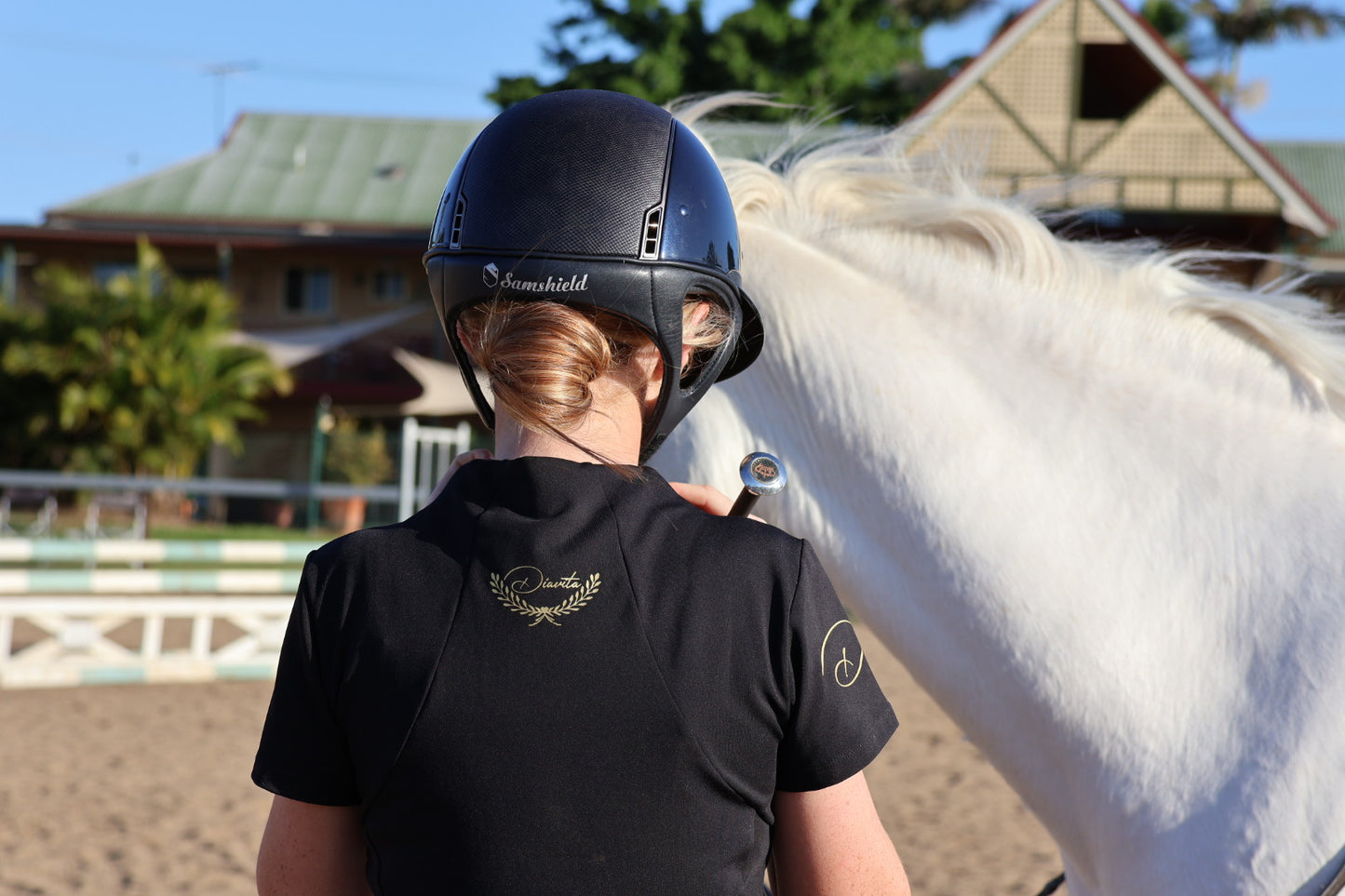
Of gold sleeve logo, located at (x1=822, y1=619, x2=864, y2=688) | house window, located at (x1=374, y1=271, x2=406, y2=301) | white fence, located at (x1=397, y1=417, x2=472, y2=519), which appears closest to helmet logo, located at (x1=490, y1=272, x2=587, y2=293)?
gold sleeve logo, located at (x1=822, y1=619, x2=864, y2=688)

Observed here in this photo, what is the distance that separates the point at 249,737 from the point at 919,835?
402cm

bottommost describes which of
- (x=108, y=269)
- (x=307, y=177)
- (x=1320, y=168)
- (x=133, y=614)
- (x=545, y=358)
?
(x=133, y=614)

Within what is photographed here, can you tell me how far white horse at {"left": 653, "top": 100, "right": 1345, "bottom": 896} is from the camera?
138 centimetres

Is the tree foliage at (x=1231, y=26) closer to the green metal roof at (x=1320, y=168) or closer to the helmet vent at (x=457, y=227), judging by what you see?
the green metal roof at (x=1320, y=168)

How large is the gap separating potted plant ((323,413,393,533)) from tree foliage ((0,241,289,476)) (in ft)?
6.57

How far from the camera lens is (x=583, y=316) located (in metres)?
1.04

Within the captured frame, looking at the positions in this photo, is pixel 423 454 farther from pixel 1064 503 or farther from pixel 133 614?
pixel 1064 503

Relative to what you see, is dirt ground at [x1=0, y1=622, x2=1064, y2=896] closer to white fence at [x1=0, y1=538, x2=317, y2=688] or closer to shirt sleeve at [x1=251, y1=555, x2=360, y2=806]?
white fence at [x1=0, y1=538, x2=317, y2=688]

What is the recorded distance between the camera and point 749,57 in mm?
22562

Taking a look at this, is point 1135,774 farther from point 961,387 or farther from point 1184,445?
point 961,387

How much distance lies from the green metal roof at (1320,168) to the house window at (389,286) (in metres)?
18.4

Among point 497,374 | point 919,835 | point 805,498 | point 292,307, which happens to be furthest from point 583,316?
point 292,307

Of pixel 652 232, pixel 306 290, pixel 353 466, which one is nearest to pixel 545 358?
pixel 652 232

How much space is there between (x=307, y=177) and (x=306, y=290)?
131 inches
